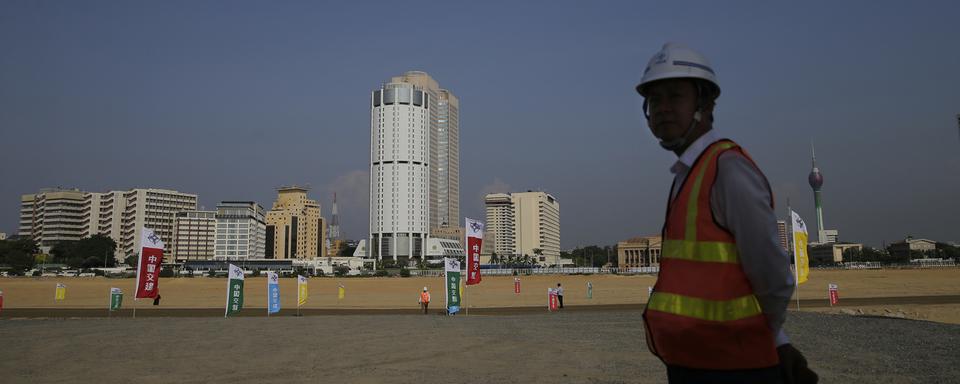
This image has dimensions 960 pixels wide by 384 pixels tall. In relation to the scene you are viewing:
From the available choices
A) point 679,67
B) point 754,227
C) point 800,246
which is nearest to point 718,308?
point 754,227

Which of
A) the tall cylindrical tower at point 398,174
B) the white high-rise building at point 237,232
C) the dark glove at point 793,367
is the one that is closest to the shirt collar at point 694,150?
the dark glove at point 793,367

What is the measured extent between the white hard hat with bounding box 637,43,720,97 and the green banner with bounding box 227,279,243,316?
28056 millimetres

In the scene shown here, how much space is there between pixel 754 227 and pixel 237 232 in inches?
7387

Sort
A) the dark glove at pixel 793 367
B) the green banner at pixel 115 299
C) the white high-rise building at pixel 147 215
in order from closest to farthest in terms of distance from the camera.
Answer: the dark glove at pixel 793 367 < the green banner at pixel 115 299 < the white high-rise building at pixel 147 215

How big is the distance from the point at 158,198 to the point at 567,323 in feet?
621

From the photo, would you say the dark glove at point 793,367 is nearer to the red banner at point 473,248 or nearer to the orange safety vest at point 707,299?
the orange safety vest at point 707,299

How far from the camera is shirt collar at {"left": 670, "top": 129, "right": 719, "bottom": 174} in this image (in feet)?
7.76

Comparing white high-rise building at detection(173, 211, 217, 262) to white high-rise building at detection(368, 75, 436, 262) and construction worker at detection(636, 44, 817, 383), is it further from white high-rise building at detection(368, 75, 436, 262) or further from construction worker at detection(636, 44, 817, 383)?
construction worker at detection(636, 44, 817, 383)

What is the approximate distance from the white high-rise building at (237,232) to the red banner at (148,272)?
6121 inches

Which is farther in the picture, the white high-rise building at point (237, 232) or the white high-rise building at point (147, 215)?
the white high-rise building at point (147, 215)

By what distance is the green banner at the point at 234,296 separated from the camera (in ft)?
91.2

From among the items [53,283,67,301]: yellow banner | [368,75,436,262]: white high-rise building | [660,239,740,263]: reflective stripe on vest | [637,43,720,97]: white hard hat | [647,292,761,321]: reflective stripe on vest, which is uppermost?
[368,75,436,262]: white high-rise building

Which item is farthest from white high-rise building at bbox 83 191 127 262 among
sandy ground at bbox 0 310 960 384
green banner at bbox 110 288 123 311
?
sandy ground at bbox 0 310 960 384

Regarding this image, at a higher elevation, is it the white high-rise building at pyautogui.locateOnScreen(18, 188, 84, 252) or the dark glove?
the white high-rise building at pyautogui.locateOnScreen(18, 188, 84, 252)
